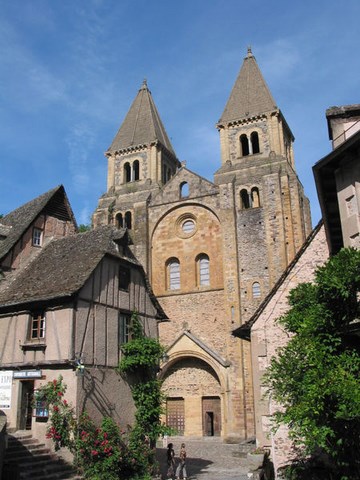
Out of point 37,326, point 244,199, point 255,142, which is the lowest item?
point 37,326

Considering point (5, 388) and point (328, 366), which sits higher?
point (328, 366)

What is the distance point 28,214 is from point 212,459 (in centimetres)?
1245

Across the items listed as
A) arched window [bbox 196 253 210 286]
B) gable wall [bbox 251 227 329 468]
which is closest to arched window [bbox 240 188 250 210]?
arched window [bbox 196 253 210 286]

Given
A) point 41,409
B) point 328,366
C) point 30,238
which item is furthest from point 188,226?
point 328,366

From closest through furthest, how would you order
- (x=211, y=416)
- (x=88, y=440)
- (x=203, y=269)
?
(x=88, y=440) → (x=211, y=416) → (x=203, y=269)

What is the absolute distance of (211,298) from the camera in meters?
29.3

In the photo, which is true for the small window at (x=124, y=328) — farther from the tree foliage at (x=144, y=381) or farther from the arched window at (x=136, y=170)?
the arched window at (x=136, y=170)

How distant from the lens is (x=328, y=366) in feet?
28.7

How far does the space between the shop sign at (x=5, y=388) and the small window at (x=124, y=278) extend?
14.9 ft

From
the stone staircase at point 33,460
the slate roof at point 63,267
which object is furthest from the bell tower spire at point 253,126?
the stone staircase at point 33,460

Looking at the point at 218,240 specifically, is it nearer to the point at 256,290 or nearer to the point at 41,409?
the point at 256,290

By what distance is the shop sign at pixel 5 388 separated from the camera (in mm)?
14852

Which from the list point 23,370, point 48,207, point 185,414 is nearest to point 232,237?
point 185,414

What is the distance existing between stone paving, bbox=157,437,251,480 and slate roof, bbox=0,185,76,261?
988 cm
